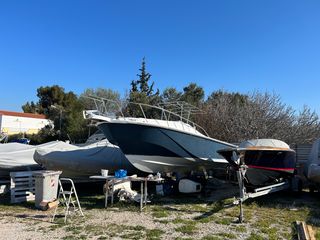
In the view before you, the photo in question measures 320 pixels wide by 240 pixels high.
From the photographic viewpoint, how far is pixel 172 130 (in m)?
10.4

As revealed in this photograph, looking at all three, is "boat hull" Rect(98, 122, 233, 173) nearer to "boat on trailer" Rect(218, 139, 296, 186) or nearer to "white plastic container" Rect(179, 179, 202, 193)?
"white plastic container" Rect(179, 179, 202, 193)

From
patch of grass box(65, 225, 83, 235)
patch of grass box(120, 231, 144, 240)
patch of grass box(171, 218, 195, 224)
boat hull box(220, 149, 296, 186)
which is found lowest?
patch of grass box(120, 231, 144, 240)

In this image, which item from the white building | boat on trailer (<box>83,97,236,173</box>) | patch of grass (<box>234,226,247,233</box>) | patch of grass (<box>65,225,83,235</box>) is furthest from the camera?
the white building

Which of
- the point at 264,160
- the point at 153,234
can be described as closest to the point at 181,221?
the point at 153,234

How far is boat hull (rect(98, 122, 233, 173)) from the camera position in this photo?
10.1 metres

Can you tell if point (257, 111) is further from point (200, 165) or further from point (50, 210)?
point (50, 210)

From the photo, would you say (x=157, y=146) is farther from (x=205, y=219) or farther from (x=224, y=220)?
(x=224, y=220)

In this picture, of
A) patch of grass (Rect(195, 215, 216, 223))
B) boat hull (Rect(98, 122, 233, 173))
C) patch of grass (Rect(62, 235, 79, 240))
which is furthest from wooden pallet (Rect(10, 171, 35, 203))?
patch of grass (Rect(195, 215, 216, 223))

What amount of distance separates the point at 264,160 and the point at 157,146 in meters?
3.14

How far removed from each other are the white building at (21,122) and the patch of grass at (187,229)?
54.8 meters

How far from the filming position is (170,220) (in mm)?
7215

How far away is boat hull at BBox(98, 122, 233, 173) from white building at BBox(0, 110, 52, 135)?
166 ft

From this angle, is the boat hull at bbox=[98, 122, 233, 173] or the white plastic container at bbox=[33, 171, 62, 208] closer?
the white plastic container at bbox=[33, 171, 62, 208]

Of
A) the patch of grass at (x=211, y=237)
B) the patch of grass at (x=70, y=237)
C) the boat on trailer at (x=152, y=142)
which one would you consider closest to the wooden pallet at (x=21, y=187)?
the boat on trailer at (x=152, y=142)
